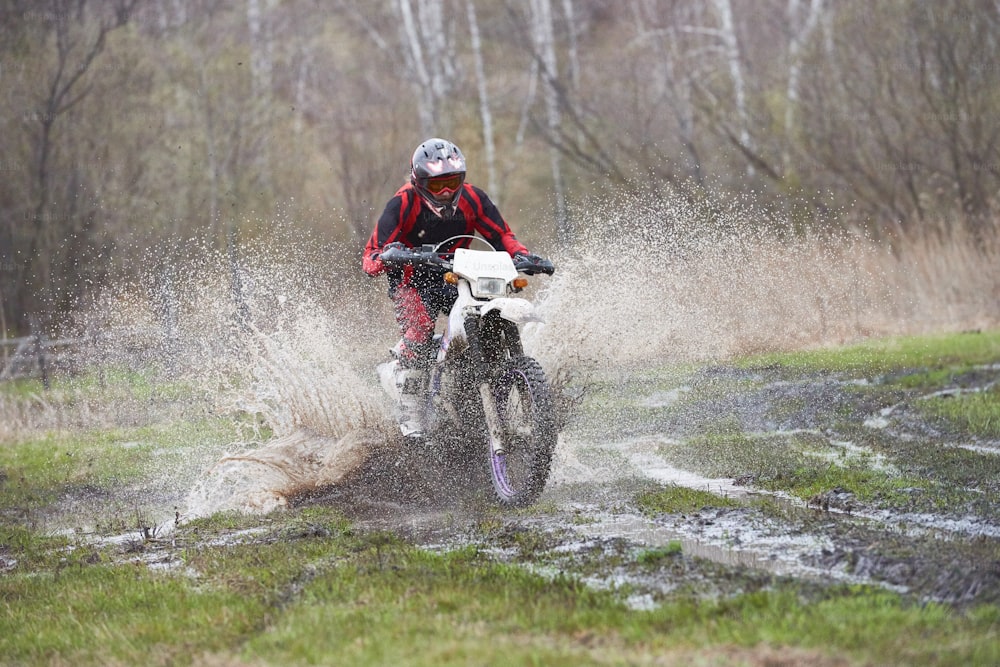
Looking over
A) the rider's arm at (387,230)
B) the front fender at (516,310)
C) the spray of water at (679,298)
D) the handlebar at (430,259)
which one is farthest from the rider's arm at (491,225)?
the spray of water at (679,298)

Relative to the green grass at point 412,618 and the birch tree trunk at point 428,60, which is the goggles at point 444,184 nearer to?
the green grass at point 412,618

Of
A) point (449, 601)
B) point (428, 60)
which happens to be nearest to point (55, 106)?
point (428, 60)

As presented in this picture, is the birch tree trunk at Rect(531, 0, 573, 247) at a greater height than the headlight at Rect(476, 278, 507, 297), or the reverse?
the birch tree trunk at Rect(531, 0, 573, 247)

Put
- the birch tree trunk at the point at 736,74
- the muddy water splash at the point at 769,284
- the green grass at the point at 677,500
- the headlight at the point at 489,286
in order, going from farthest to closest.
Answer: the birch tree trunk at the point at 736,74, the muddy water splash at the point at 769,284, the headlight at the point at 489,286, the green grass at the point at 677,500

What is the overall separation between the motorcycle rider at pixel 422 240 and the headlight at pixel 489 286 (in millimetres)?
420

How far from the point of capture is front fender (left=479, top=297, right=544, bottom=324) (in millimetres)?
7109

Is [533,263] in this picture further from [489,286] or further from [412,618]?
[412,618]

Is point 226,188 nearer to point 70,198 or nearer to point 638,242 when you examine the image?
point 70,198

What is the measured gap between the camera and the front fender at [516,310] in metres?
7.11

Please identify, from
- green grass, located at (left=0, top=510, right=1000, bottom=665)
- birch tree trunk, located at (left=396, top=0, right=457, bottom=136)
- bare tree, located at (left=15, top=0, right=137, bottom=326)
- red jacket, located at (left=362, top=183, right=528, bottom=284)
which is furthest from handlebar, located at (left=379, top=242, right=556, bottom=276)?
birch tree trunk, located at (left=396, top=0, right=457, bottom=136)

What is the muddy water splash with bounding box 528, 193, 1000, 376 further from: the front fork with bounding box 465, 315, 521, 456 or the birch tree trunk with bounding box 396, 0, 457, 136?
the birch tree trunk with bounding box 396, 0, 457, 136

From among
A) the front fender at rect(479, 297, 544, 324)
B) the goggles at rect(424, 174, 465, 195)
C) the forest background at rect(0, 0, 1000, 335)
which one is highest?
the forest background at rect(0, 0, 1000, 335)

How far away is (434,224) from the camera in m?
8.16

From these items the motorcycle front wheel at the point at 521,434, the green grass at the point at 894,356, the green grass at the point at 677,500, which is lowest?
the green grass at the point at 894,356
